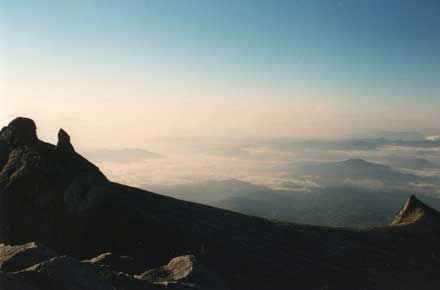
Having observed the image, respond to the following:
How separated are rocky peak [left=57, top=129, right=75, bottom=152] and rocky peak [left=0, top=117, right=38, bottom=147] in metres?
3.55

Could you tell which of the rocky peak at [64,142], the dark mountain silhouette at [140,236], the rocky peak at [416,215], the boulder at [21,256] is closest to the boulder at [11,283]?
the boulder at [21,256]

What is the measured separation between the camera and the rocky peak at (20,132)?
48094 mm

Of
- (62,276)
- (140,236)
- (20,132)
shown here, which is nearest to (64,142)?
(20,132)

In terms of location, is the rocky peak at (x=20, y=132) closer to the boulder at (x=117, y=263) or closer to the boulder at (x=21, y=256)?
the boulder at (x=117, y=263)

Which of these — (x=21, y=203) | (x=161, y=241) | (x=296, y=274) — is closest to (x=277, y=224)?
(x=296, y=274)

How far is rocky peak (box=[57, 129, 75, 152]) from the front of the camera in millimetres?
46562

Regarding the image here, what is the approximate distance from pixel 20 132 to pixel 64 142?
6.28m

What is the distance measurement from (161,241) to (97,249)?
5.84 meters

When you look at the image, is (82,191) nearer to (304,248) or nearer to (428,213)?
(304,248)

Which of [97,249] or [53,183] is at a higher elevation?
[53,183]

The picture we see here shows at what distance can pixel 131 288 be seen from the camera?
19922 mm

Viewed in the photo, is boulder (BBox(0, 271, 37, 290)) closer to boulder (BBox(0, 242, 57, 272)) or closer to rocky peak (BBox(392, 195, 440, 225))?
boulder (BBox(0, 242, 57, 272))

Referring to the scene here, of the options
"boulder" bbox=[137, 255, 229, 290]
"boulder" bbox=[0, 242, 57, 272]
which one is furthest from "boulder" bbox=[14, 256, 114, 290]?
"boulder" bbox=[137, 255, 229, 290]

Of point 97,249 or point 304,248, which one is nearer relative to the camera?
point 97,249
